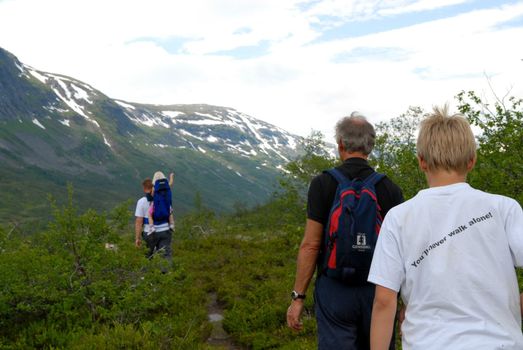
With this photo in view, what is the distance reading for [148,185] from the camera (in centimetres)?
1215

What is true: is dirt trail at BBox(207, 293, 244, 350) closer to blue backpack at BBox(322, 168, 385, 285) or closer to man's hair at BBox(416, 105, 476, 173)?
blue backpack at BBox(322, 168, 385, 285)

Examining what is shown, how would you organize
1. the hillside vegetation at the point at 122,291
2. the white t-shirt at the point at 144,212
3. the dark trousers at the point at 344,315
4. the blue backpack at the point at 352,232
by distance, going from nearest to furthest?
the blue backpack at the point at 352,232 < the dark trousers at the point at 344,315 < the hillside vegetation at the point at 122,291 < the white t-shirt at the point at 144,212

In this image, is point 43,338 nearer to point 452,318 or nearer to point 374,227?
point 374,227

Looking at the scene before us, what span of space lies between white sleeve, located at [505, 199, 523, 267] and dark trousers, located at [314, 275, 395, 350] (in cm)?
163

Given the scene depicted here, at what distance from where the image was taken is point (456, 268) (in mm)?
2340

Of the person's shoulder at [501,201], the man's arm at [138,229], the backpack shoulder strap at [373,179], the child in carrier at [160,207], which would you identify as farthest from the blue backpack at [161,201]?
the person's shoulder at [501,201]

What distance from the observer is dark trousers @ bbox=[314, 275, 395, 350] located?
151 inches

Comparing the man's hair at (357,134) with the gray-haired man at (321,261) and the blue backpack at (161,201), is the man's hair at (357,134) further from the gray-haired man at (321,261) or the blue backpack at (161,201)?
the blue backpack at (161,201)

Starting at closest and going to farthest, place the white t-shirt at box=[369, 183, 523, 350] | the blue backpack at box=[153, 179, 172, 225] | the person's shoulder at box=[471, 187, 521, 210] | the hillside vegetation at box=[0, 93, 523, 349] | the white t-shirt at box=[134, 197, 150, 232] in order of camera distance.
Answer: the white t-shirt at box=[369, 183, 523, 350] < the person's shoulder at box=[471, 187, 521, 210] < the hillside vegetation at box=[0, 93, 523, 349] < the blue backpack at box=[153, 179, 172, 225] < the white t-shirt at box=[134, 197, 150, 232]

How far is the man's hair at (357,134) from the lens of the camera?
13.4ft

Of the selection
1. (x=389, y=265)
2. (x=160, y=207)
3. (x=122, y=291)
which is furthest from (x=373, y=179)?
(x=160, y=207)

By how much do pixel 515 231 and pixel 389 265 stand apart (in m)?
0.64

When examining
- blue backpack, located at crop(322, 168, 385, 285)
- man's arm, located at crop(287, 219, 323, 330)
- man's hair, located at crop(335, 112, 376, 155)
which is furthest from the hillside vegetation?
man's hair, located at crop(335, 112, 376, 155)

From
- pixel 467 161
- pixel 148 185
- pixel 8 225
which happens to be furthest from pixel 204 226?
pixel 467 161
